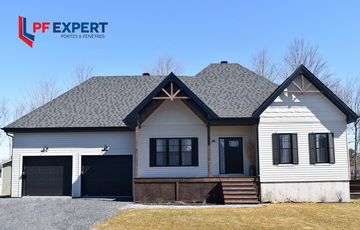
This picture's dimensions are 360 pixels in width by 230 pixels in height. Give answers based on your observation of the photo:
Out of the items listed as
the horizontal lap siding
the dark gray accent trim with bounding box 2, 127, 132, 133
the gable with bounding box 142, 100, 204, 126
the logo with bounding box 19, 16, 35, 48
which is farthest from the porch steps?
the logo with bounding box 19, 16, 35, 48

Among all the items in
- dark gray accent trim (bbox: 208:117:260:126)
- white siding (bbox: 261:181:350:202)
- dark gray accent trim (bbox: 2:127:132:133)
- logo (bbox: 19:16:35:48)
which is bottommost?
white siding (bbox: 261:181:350:202)

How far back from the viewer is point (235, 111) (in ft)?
56.2

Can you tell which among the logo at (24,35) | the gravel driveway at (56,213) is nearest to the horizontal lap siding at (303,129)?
the gravel driveway at (56,213)

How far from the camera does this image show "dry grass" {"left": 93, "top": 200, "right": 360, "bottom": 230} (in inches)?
409

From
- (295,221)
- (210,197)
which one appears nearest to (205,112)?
(210,197)

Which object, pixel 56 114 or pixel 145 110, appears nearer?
pixel 145 110

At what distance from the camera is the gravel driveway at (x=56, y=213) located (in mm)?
10531

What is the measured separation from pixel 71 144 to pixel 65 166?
125 cm

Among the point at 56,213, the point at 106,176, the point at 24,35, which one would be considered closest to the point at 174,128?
the point at 106,176

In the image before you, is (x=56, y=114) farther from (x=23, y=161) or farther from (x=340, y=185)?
(x=340, y=185)

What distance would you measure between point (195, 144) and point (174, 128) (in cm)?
135

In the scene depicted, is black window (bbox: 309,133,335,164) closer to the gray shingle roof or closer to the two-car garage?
the gray shingle roof

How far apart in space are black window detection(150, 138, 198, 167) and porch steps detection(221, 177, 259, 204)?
2359 millimetres

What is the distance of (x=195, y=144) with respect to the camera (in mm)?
17281
